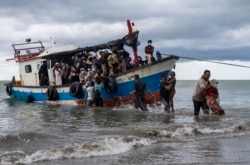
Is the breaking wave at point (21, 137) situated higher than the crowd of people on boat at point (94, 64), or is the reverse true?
the crowd of people on boat at point (94, 64)

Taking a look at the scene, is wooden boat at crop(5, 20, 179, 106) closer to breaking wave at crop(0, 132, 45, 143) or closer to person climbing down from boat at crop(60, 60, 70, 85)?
person climbing down from boat at crop(60, 60, 70, 85)

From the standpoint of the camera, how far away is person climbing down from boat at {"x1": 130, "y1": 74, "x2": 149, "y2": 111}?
54.1ft

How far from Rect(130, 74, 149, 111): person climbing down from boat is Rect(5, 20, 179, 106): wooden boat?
60.4 inches

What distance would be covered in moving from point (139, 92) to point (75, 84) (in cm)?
446

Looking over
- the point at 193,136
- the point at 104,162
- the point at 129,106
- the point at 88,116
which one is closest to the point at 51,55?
the point at 129,106

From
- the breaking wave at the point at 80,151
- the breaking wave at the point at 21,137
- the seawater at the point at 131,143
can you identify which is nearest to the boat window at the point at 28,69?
the seawater at the point at 131,143

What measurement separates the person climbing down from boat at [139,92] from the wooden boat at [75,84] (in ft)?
5.03

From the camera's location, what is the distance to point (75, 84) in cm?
2025

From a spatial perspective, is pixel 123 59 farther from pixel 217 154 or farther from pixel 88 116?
pixel 217 154

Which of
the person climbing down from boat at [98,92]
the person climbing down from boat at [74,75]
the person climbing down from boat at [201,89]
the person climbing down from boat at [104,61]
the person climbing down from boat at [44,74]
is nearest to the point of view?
the person climbing down from boat at [201,89]

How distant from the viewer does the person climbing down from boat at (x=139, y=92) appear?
16.5m

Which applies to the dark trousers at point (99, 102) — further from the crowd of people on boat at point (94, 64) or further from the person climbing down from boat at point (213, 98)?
the person climbing down from boat at point (213, 98)

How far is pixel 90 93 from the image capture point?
63.2 ft

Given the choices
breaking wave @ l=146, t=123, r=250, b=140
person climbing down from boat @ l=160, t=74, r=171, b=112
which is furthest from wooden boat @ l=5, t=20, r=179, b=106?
breaking wave @ l=146, t=123, r=250, b=140
